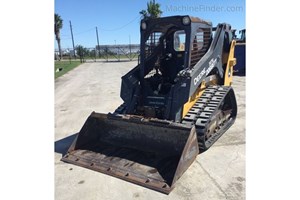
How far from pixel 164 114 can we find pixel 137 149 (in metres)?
0.70

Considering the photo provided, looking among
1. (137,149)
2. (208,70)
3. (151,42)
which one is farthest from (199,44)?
(137,149)

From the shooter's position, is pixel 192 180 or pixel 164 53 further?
pixel 164 53

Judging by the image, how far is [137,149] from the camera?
14.7 ft

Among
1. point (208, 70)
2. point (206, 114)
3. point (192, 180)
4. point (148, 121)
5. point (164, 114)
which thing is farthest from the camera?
A: point (208, 70)

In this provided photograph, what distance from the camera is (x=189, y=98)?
4516mm

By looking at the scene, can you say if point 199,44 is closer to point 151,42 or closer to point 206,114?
point 151,42

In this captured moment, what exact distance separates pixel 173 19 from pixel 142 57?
933 millimetres

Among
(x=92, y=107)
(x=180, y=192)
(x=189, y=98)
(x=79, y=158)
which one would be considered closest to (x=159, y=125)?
(x=189, y=98)

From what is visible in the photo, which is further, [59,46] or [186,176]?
[59,46]

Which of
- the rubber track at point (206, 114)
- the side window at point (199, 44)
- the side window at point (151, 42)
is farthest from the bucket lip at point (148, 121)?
the side window at point (151, 42)

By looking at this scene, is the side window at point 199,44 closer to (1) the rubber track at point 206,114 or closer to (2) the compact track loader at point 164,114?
(2) the compact track loader at point 164,114

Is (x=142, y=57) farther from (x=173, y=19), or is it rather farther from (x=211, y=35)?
(x=211, y=35)

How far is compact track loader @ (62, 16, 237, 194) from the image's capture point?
3930mm

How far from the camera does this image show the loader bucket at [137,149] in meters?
3.69
